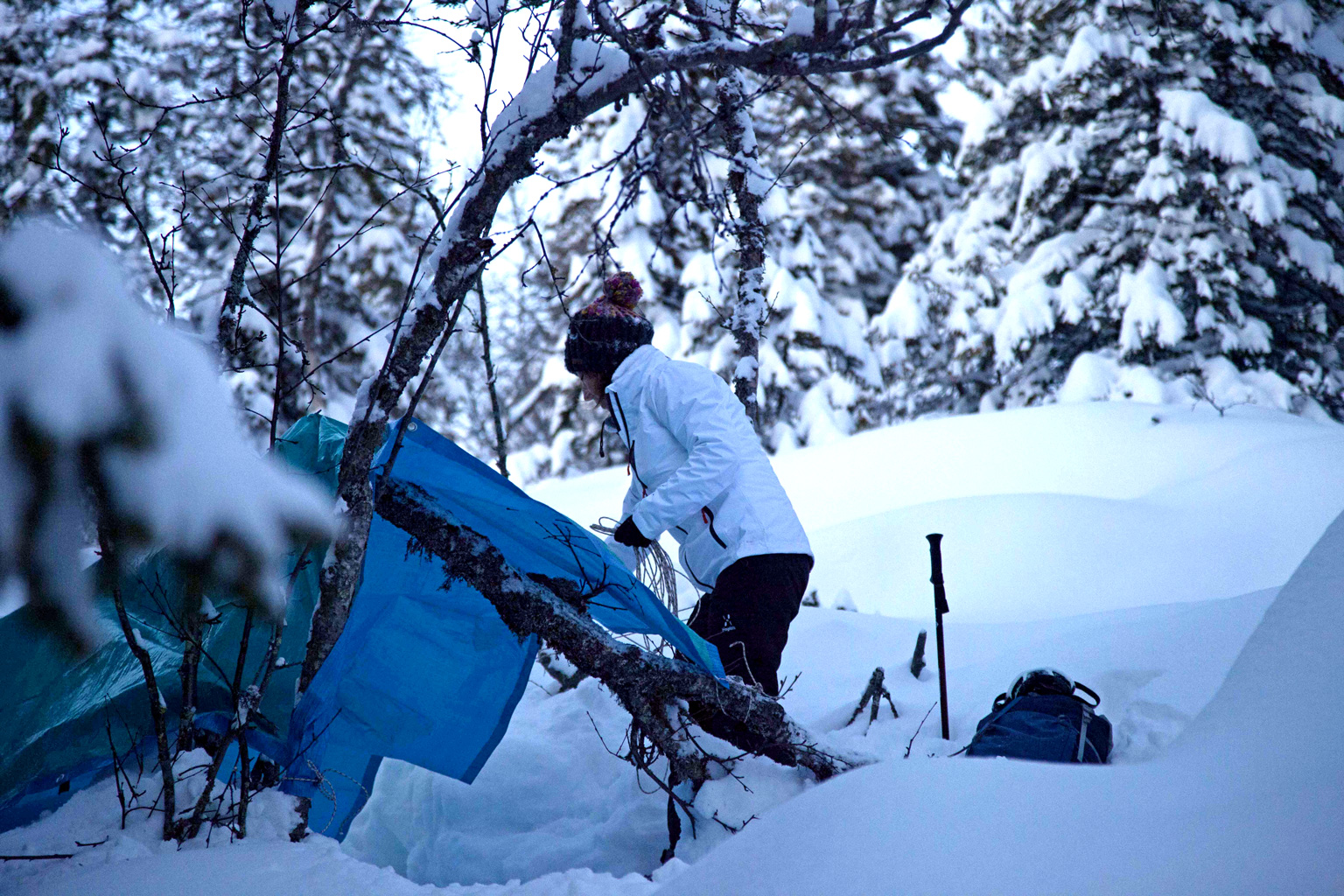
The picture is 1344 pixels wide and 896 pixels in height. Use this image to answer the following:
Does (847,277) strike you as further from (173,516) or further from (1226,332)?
(173,516)

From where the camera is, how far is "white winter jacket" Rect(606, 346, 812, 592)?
104 inches

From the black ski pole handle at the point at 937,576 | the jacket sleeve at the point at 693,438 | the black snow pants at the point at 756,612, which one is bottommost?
the black snow pants at the point at 756,612

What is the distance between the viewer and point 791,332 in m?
12.6

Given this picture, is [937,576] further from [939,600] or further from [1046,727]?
[1046,727]

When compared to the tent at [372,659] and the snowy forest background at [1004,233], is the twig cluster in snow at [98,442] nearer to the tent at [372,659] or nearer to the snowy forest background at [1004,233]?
the tent at [372,659]

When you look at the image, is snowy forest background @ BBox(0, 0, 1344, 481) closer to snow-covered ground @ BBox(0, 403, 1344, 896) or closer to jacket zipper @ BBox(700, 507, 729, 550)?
snow-covered ground @ BBox(0, 403, 1344, 896)

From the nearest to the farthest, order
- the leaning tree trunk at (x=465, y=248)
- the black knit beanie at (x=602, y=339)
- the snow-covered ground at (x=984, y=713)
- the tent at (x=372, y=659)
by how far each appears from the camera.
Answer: the snow-covered ground at (x=984, y=713) < the leaning tree trunk at (x=465, y=248) < the tent at (x=372, y=659) < the black knit beanie at (x=602, y=339)

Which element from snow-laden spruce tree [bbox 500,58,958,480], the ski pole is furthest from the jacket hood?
snow-laden spruce tree [bbox 500,58,958,480]

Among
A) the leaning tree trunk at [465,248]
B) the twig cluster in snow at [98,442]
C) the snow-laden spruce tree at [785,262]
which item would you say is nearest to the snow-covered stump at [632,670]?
the leaning tree trunk at [465,248]

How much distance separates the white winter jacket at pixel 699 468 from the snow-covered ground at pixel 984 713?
2.14 ft

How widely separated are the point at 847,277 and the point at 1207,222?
5.32 metres

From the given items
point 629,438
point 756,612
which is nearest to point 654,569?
point 629,438

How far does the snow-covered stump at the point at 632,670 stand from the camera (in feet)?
7.61

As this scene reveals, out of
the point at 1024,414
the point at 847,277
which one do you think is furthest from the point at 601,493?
the point at 847,277
